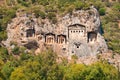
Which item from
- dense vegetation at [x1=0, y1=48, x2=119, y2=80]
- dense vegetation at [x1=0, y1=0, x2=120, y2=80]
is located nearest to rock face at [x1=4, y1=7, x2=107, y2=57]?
dense vegetation at [x1=0, y1=0, x2=120, y2=80]

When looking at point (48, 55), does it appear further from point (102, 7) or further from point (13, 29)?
point (102, 7)

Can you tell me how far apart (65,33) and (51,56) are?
493cm

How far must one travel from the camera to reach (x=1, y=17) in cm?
6981

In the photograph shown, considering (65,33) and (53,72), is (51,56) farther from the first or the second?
(53,72)

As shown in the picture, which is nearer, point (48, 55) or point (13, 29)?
point (48, 55)

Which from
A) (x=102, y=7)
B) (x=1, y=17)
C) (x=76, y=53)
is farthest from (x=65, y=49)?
(x=102, y=7)

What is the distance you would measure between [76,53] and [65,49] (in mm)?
1643

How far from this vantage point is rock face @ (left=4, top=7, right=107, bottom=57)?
65625 millimetres

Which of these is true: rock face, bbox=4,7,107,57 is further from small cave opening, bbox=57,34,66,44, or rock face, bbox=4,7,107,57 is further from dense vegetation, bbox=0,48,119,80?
dense vegetation, bbox=0,48,119,80

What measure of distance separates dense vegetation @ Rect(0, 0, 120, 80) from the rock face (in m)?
1.06

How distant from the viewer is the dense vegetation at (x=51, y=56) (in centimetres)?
5378

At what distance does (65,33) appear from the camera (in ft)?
217

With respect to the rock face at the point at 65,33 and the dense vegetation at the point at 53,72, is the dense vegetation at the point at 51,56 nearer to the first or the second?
the dense vegetation at the point at 53,72

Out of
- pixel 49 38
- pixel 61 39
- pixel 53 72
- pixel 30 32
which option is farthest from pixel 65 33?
pixel 53 72
